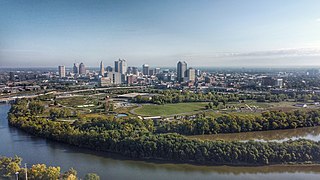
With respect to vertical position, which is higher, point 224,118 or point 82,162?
point 224,118

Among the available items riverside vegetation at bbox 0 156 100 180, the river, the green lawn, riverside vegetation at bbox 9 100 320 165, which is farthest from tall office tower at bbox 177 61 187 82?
riverside vegetation at bbox 0 156 100 180

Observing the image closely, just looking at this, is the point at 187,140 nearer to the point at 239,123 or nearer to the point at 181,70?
the point at 239,123

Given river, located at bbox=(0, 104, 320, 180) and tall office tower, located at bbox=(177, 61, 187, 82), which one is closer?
river, located at bbox=(0, 104, 320, 180)

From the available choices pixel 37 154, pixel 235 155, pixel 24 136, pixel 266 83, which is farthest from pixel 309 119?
pixel 266 83

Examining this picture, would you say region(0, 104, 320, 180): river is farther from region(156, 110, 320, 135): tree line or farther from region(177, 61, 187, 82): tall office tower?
region(177, 61, 187, 82): tall office tower

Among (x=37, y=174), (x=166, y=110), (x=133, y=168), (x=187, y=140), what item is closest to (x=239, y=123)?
→ (x=187, y=140)

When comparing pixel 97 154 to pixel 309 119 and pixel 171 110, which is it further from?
pixel 309 119
